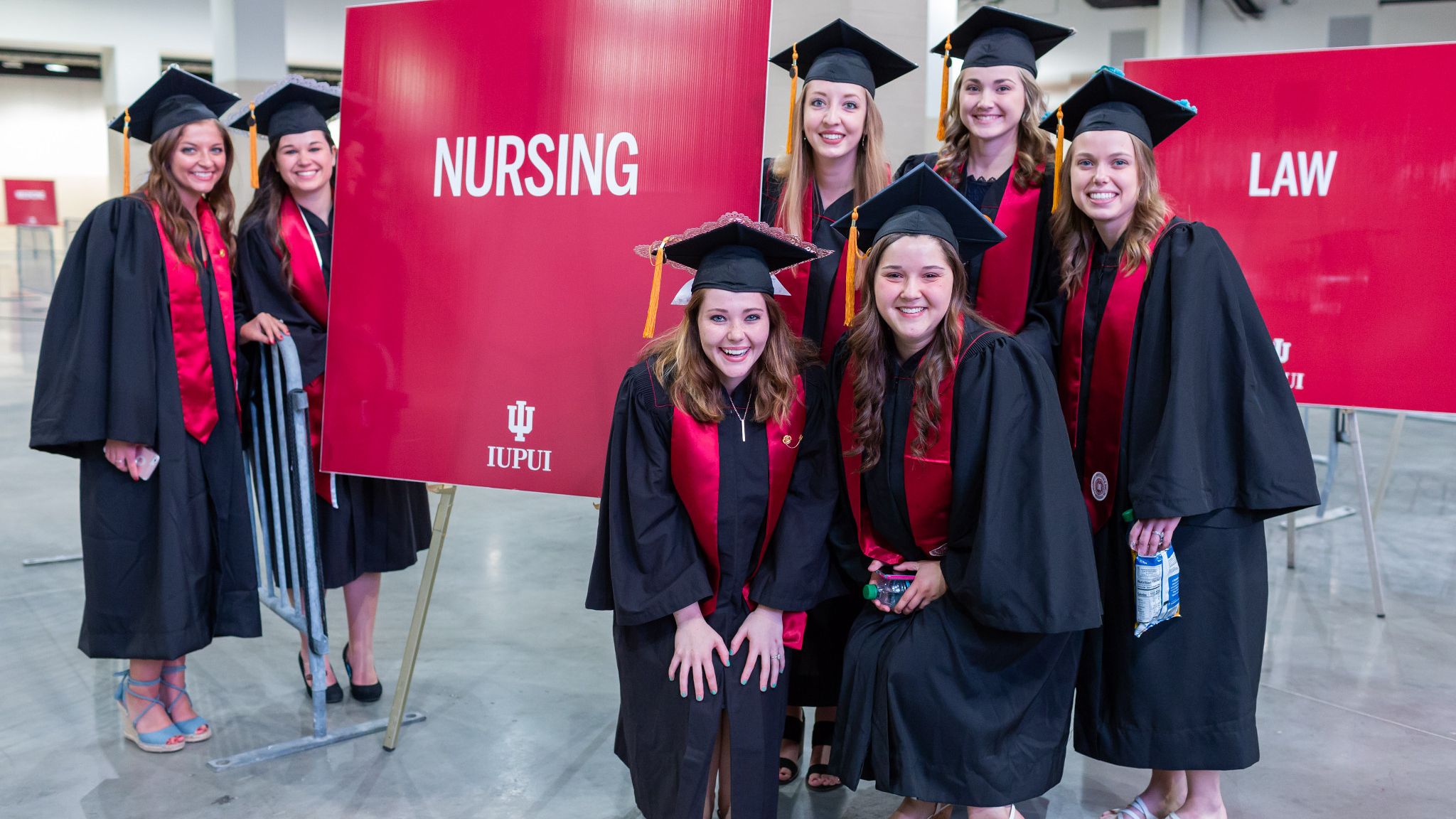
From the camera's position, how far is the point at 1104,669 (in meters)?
2.67

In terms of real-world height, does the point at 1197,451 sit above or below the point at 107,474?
above

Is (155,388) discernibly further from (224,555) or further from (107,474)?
(224,555)

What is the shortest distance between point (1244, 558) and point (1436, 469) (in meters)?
6.44

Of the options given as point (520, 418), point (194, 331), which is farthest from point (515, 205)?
point (194, 331)

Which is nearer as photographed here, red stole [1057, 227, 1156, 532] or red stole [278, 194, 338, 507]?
red stole [1057, 227, 1156, 532]

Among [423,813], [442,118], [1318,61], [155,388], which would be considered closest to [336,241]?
[442,118]

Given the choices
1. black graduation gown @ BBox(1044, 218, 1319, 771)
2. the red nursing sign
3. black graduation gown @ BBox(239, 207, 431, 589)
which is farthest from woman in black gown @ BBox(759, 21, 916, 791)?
the red nursing sign

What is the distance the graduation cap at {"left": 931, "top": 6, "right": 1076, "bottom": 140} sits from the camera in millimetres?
2770

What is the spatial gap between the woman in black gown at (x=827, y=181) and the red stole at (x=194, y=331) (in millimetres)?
1663

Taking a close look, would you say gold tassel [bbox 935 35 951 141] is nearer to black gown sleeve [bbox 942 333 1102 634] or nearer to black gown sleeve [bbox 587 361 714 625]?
black gown sleeve [bbox 942 333 1102 634]

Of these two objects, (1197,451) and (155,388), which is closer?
(1197,451)

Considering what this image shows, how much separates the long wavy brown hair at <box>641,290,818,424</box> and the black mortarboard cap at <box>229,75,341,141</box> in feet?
4.87

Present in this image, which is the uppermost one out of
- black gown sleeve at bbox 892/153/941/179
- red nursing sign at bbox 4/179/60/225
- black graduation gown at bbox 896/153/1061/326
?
red nursing sign at bbox 4/179/60/225

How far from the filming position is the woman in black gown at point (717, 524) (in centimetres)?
246
